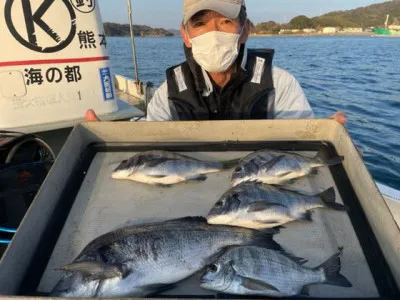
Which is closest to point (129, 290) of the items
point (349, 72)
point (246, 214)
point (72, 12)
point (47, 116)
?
point (246, 214)

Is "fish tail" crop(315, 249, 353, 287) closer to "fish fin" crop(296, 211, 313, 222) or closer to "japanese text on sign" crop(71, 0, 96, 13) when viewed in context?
"fish fin" crop(296, 211, 313, 222)

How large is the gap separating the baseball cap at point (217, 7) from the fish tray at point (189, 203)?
41.9 inches

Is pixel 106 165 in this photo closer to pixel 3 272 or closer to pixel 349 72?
pixel 3 272

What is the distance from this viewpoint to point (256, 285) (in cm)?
152

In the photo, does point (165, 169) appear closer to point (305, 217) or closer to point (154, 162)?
point (154, 162)

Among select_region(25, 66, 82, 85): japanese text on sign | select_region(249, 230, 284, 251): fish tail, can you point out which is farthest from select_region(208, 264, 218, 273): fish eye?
select_region(25, 66, 82, 85): japanese text on sign

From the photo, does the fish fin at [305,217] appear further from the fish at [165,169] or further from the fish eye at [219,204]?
the fish at [165,169]

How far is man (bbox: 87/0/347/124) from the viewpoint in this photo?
3.14 metres

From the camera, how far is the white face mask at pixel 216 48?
123 inches

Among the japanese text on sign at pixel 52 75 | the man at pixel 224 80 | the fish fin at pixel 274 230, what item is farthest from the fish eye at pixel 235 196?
the japanese text on sign at pixel 52 75

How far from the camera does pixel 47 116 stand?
14.1 ft

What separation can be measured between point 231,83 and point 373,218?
2044mm

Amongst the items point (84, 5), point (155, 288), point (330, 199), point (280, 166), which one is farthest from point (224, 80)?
point (155, 288)

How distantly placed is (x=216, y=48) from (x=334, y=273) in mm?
2255
